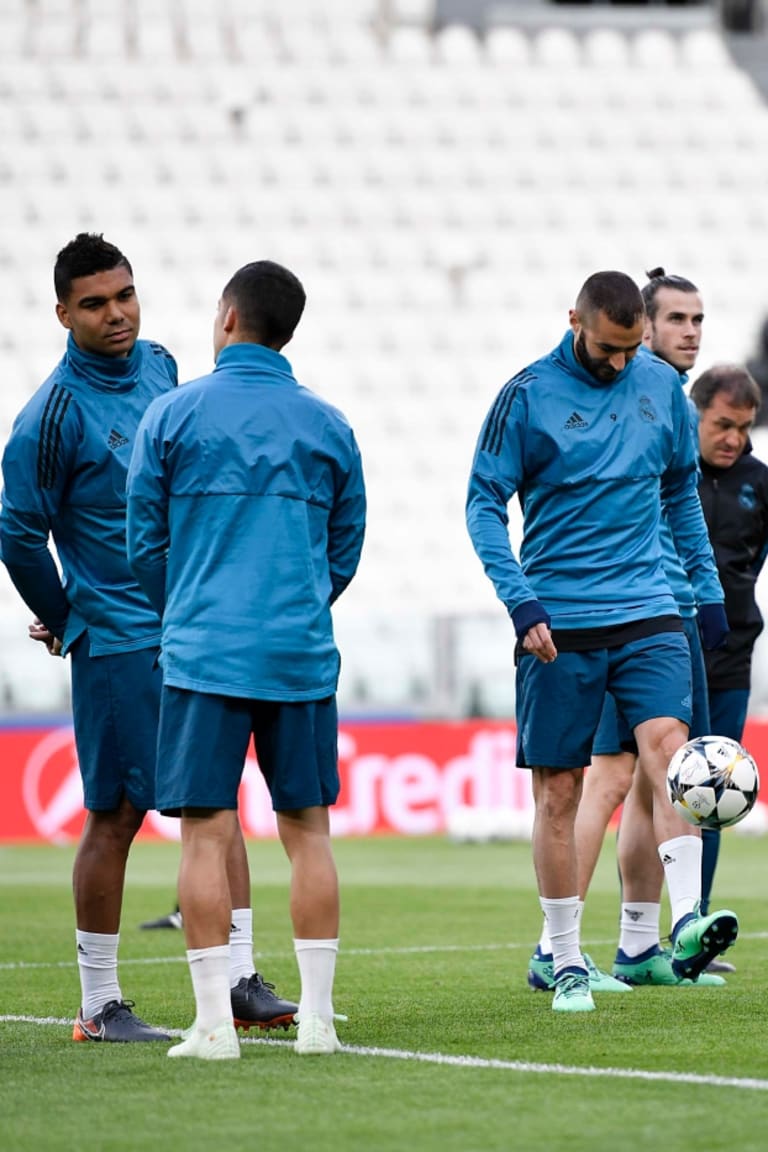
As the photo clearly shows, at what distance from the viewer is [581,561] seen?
6434mm

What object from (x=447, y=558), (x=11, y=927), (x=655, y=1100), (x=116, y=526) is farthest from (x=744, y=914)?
(x=447, y=558)

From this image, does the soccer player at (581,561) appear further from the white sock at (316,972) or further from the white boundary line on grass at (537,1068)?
the white sock at (316,972)

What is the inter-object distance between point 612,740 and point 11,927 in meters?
3.74

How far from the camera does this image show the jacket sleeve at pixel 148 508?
526 centimetres

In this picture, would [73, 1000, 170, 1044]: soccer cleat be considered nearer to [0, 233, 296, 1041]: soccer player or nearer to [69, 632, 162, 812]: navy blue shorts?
[0, 233, 296, 1041]: soccer player

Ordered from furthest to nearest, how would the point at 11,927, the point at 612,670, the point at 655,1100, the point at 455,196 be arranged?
the point at 455,196, the point at 11,927, the point at 612,670, the point at 655,1100

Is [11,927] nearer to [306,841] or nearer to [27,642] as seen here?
[306,841]

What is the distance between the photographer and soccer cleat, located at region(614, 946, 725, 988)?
696 cm

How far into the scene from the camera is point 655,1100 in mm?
4457

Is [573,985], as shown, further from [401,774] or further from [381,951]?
[401,774]

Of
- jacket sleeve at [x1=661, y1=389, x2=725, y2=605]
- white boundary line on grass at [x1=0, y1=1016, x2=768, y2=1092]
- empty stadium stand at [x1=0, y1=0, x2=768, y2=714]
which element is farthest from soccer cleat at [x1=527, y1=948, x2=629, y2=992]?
empty stadium stand at [x1=0, y1=0, x2=768, y2=714]

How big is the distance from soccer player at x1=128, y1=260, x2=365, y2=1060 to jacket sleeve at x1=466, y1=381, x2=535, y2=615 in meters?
1.06

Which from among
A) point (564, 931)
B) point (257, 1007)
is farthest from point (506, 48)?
point (257, 1007)

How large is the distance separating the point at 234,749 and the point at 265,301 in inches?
44.9
